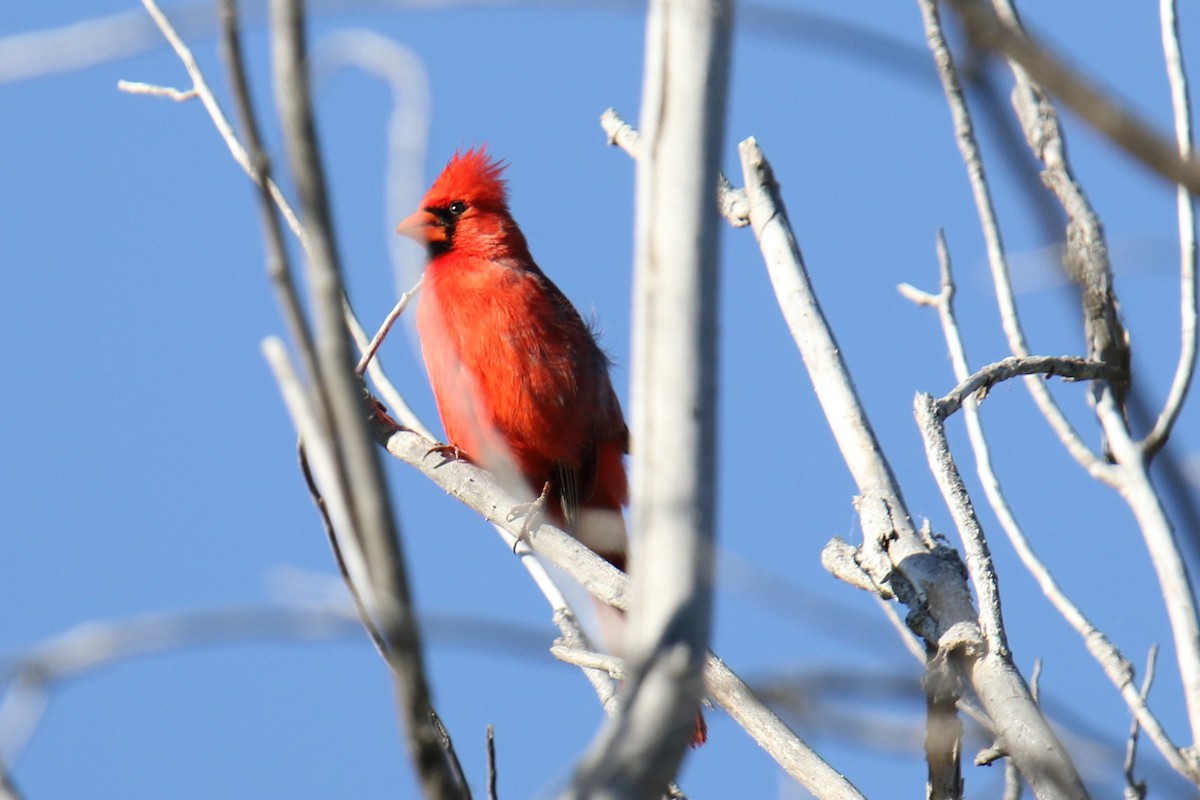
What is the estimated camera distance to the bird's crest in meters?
6.22

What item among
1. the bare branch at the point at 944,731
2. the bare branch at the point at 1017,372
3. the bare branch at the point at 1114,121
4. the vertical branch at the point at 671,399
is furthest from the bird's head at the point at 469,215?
the bare branch at the point at 1114,121

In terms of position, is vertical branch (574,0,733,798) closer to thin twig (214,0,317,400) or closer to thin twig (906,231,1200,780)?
thin twig (214,0,317,400)

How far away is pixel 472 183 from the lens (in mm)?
6238

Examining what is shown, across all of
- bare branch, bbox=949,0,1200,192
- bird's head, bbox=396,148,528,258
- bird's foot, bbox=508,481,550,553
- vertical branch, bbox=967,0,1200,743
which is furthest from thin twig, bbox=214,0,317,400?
bird's head, bbox=396,148,528,258

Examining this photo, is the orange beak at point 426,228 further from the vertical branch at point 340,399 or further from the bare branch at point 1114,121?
the bare branch at point 1114,121

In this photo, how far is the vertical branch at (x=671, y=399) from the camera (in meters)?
1.02

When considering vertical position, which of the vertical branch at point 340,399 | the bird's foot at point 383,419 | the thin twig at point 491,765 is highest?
the vertical branch at point 340,399

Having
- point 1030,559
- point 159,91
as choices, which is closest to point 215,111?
point 159,91

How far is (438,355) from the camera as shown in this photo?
543 cm

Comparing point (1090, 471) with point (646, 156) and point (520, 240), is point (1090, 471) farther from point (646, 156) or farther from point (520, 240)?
point (520, 240)

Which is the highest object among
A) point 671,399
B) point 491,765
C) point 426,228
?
point 426,228

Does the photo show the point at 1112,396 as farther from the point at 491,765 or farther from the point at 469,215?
the point at 469,215

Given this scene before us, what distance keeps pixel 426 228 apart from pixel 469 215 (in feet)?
0.66

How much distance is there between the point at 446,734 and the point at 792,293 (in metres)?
1.25
